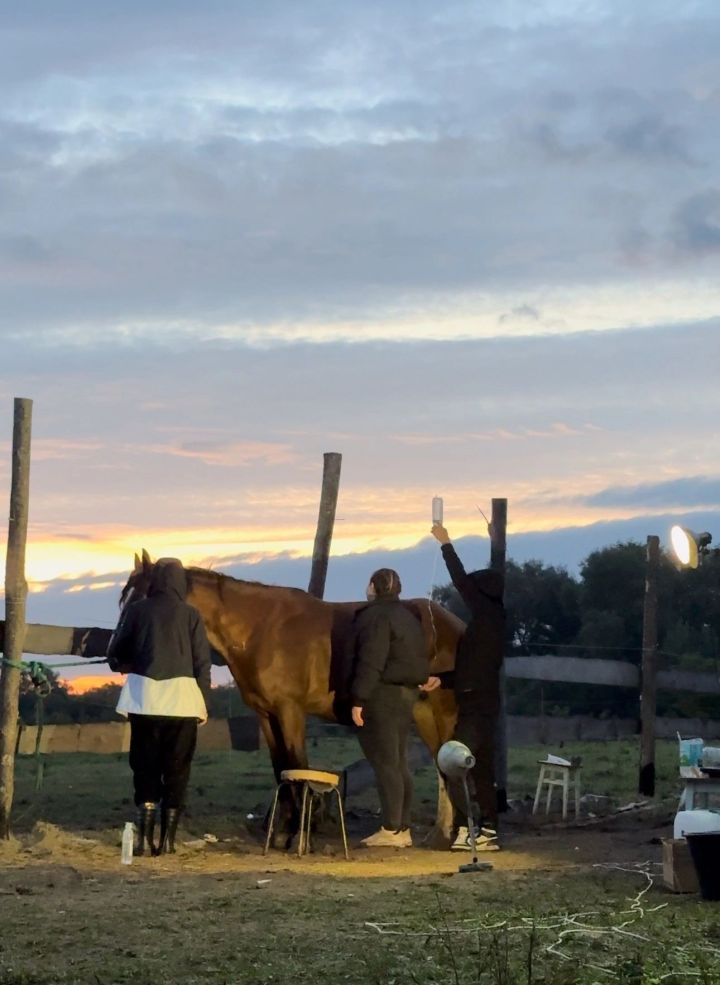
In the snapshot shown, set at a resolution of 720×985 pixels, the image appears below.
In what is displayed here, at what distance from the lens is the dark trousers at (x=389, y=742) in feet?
34.4

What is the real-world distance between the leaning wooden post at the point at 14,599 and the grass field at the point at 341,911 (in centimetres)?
45

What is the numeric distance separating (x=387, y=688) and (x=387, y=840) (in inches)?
39.4

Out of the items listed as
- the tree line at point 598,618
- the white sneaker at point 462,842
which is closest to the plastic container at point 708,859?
the white sneaker at point 462,842

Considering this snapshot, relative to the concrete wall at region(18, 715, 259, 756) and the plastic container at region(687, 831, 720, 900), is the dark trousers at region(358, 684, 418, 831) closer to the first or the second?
the concrete wall at region(18, 715, 259, 756)

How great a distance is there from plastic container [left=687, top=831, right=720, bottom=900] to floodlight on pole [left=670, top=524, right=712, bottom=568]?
107 inches

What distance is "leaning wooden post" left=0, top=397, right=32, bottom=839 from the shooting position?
10.2 m

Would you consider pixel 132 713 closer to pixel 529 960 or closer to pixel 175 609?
pixel 175 609

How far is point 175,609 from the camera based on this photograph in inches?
400

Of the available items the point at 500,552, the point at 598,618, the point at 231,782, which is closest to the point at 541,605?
the point at 598,618

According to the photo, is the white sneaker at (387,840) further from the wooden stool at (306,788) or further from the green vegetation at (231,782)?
the green vegetation at (231,782)

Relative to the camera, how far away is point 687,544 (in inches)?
396

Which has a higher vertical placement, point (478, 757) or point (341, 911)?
point (478, 757)

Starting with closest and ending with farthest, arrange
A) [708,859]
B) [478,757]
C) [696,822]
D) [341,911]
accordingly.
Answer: [341,911] < [708,859] < [696,822] < [478,757]

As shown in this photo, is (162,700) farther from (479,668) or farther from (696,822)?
(696,822)
